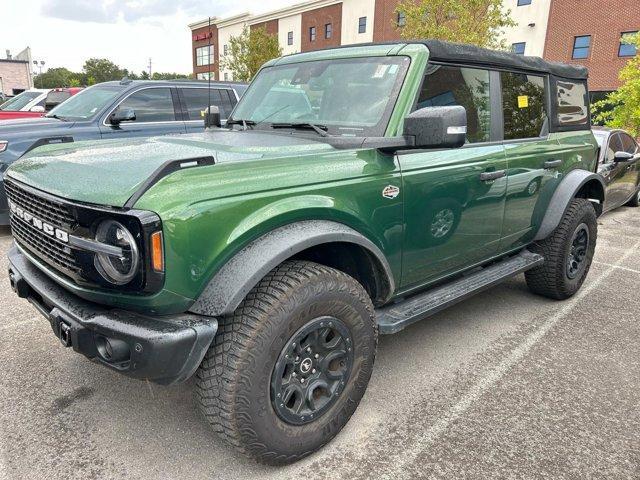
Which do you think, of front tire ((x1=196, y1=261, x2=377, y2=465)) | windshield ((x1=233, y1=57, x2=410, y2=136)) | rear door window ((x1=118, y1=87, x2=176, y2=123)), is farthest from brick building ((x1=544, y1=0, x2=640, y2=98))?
front tire ((x1=196, y1=261, x2=377, y2=465))

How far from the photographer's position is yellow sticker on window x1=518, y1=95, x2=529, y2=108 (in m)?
3.72

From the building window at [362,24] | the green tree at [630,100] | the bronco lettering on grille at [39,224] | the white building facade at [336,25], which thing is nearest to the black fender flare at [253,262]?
the bronco lettering on grille at [39,224]

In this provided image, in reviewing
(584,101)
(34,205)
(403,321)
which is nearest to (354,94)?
(403,321)

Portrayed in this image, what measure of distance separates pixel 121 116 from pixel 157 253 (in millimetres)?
5307

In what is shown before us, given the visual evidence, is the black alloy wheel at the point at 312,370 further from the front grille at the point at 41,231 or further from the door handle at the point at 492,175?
the door handle at the point at 492,175

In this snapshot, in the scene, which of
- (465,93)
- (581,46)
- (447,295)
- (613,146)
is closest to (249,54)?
(581,46)

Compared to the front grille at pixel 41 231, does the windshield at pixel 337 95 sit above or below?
above

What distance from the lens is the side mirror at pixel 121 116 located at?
254 inches

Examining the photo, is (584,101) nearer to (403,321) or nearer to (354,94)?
(354,94)

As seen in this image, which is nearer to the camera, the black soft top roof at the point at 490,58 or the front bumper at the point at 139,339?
the front bumper at the point at 139,339

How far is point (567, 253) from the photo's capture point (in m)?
4.23

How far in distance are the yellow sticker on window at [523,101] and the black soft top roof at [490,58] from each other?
0.21 metres

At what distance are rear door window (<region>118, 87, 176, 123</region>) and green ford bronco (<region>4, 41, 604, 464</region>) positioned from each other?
4.04 metres

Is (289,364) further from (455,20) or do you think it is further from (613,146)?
(455,20)
